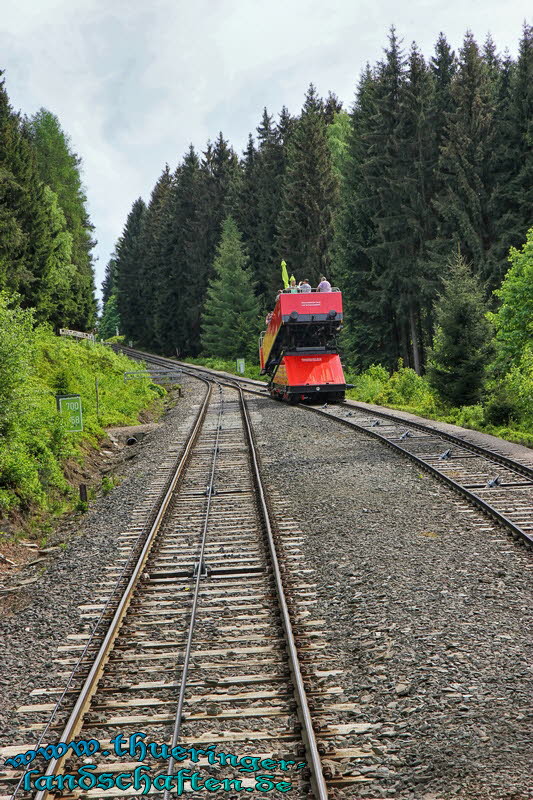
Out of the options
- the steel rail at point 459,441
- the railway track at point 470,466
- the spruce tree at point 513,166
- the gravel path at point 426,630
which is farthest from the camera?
the spruce tree at point 513,166

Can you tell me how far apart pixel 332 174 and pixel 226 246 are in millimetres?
13582

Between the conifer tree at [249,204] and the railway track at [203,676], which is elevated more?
the conifer tree at [249,204]

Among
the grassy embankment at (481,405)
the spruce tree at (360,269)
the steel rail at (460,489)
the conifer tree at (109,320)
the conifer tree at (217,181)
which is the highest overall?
the conifer tree at (217,181)

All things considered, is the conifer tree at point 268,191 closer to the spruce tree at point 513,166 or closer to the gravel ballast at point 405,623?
the spruce tree at point 513,166

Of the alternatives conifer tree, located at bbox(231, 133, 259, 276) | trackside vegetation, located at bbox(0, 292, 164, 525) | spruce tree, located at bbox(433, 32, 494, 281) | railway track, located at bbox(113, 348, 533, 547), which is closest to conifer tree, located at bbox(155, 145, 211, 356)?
conifer tree, located at bbox(231, 133, 259, 276)

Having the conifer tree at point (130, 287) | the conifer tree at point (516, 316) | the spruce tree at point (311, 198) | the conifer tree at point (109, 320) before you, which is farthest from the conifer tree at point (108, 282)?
the conifer tree at point (516, 316)

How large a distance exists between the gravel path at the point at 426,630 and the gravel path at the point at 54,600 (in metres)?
2.68

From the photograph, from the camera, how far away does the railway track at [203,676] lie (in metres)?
4.70

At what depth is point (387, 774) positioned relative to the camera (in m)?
4.57

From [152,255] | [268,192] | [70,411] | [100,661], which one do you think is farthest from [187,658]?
[152,255]

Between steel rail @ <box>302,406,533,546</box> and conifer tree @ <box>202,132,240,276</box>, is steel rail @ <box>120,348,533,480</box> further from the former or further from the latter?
conifer tree @ <box>202,132,240,276</box>

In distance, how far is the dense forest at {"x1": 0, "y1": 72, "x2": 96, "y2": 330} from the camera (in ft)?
103

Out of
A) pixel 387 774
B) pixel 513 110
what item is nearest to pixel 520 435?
pixel 387 774

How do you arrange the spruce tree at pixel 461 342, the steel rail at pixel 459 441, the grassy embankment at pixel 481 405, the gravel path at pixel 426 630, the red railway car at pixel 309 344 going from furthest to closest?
the red railway car at pixel 309 344 < the spruce tree at pixel 461 342 < the grassy embankment at pixel 481 405 < the steel rail at pixel 459 441 < the gravel path at pixel 426 630
